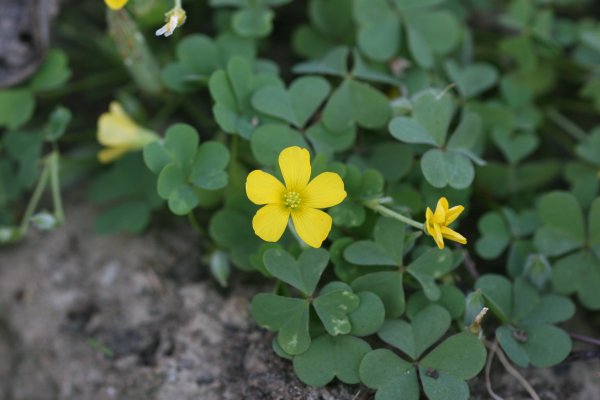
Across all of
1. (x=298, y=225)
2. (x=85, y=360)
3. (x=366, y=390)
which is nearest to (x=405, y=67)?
(x=298, y=225)

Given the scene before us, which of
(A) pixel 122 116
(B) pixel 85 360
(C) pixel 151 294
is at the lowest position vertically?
(B) pixel 85 360

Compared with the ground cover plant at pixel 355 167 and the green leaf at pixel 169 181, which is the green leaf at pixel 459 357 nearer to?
the ground cover plant at pixel 355 167

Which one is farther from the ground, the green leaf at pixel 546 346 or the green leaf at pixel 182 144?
the green leaf at pixel 182 144

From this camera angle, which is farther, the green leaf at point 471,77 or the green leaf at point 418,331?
the green leaf at point 471,77

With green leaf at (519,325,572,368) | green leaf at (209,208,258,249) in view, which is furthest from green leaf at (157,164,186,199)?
green leaf at (519,325,572,368)

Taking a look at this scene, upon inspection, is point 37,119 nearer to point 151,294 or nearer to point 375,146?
point 151,294

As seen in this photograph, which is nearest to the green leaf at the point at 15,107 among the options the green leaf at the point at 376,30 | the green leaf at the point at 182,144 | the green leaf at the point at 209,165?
the green leaf at the point at 182,144
